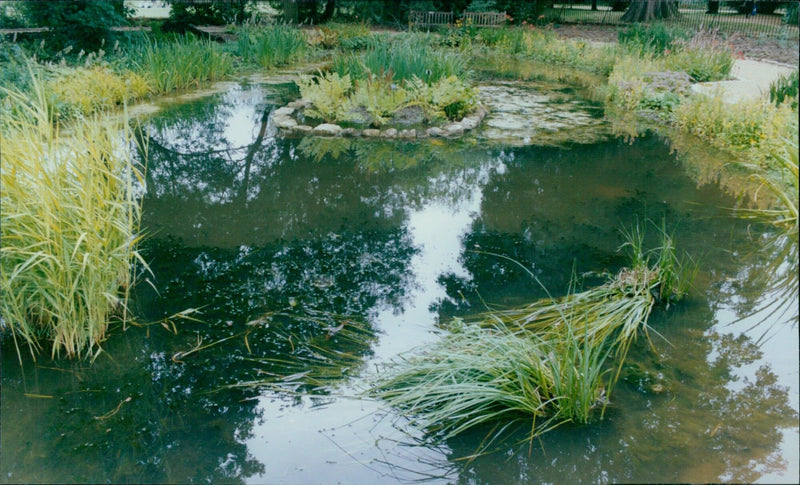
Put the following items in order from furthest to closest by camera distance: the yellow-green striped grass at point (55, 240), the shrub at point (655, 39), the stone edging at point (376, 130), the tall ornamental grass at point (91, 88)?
the shrub at point (655, 39), the stone edging at point (376, 130), the tall ornamental grass at point (91, 88), the yellow-green striped grass at point (55, 240)

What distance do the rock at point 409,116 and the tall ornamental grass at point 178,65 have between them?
393cm

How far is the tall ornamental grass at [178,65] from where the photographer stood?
9039 mm

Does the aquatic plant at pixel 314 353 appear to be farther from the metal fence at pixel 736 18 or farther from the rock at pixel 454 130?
the metal fence at pixel 736 18

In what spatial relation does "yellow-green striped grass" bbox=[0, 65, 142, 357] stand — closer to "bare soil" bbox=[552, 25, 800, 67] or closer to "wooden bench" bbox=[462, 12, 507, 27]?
"bare soil" bbox=[552, 25, 800, 67]

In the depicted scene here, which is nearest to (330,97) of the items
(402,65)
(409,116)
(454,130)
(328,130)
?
(328,130)

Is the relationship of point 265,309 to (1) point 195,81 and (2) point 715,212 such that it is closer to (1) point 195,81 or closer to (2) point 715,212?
(2) point 715,212

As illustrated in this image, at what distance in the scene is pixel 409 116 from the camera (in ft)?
26.5

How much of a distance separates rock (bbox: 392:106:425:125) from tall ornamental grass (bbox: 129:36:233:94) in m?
3.93

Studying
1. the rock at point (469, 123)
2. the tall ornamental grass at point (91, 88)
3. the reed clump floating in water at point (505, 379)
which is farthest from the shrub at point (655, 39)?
the reed clump floating in water at point (505, 379)

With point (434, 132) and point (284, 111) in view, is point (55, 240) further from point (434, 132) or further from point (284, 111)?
point (284, 111)

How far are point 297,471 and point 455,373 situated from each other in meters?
0.89

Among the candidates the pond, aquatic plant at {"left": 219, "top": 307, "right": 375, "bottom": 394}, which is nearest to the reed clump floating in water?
the pond

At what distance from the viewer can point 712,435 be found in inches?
101

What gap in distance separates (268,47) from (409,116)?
537cm
